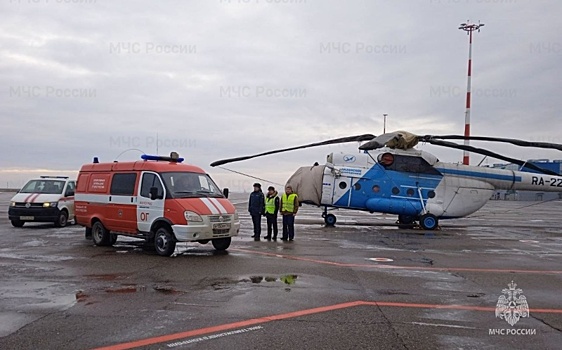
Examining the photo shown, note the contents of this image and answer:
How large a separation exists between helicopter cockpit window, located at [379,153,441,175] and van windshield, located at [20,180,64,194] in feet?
41.6

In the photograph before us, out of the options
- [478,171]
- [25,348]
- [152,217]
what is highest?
[478,171]

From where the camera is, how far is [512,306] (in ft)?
23.8

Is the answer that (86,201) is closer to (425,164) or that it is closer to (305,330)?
(305,330)

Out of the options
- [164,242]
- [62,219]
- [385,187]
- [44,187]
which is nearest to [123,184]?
[164,242]

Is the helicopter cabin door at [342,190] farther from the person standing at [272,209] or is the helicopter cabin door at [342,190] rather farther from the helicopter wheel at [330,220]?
the person standing at [272,209]

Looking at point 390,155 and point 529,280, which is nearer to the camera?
point 529,280

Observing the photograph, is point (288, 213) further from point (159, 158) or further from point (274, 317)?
point (274, 317)

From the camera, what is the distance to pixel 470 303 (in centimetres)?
733

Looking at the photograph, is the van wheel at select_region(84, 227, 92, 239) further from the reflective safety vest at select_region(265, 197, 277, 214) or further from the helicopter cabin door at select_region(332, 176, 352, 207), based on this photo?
the helicopter cabin door at select_region(332, 176, 352, 207)

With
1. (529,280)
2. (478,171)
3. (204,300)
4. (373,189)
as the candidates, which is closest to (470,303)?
(529,280)

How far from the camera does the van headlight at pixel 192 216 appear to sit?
11125 millimetres

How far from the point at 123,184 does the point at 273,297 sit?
265 inches

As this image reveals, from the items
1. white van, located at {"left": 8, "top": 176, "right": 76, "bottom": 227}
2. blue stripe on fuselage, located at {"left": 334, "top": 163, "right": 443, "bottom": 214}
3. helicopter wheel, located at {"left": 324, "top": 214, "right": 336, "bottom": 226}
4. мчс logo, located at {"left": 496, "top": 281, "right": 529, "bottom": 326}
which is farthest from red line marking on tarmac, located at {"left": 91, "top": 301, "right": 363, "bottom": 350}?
white van, located at {"left": 8, "top": 176, "right": 76, "bottom": 227}

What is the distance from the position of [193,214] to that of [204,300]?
4.17m
